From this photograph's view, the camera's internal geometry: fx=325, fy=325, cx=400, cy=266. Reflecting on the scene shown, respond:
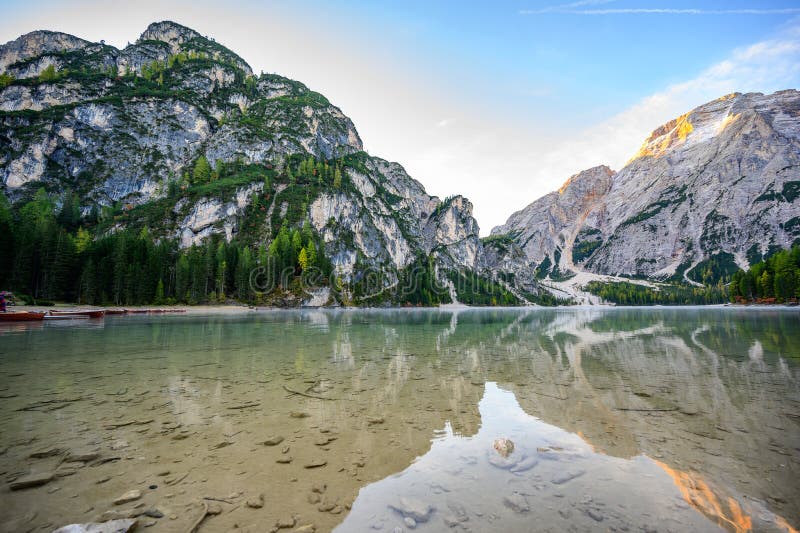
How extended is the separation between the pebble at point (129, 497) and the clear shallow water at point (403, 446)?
182mm

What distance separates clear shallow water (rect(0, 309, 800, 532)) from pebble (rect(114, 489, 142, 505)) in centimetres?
18

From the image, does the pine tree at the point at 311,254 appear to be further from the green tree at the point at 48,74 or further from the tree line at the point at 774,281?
the green tree at the point at 48,74

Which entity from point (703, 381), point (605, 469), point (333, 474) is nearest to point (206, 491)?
point (333, 474)

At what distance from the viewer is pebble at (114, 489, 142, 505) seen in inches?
210

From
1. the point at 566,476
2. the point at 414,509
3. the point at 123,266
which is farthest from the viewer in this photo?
the point at 123,266

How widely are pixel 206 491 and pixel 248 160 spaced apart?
199974mm

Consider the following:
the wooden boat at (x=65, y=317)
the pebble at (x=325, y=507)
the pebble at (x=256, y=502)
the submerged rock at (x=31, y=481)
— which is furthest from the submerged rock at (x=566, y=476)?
the wooden boat at (x=65, y=317)

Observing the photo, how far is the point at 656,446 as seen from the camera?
8.25 meters

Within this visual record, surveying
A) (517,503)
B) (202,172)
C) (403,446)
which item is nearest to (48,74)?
(202,172)

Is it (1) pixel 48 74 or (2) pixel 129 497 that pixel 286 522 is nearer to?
(2) pixel 129 497

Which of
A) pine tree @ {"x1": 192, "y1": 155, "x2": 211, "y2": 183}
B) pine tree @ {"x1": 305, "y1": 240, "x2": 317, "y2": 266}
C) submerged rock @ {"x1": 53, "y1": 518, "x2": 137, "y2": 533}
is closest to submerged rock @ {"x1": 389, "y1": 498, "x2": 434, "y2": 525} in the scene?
submerged rock @ {"x1": 53, "y1": 518, "x2": 137, "y2": 533}

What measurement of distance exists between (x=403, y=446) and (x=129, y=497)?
5458mm

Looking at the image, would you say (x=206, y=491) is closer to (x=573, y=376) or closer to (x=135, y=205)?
(x=573, y=376)

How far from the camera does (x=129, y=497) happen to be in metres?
5.46
